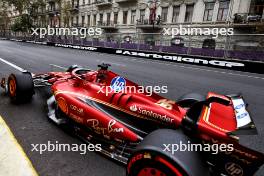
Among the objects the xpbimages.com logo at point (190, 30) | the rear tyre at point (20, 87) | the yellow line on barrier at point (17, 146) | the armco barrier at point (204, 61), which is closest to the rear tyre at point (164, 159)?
the yellow line on barrier at point (17, 146)

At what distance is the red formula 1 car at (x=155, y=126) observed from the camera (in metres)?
1.72

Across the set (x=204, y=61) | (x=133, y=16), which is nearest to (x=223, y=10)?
(x=204, y=61)

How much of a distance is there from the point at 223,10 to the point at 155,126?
2350 cm

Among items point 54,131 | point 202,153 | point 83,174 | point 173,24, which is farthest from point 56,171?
point 173,24

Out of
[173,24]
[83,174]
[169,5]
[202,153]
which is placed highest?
[169,5]

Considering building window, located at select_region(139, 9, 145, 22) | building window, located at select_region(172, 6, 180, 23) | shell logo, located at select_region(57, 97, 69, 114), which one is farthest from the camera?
building window, located at select_region(139, 9, 145, 22)

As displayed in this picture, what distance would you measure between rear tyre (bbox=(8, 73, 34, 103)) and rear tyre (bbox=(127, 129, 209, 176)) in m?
2.72

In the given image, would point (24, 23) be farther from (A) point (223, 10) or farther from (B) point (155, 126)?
(B) point (155, 126)

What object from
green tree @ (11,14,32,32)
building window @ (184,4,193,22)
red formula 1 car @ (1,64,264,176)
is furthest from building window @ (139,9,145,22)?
green tree @ (11,14,32,32)

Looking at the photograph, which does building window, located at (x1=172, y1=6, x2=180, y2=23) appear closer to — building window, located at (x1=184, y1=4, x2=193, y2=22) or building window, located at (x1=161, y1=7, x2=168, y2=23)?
building window, located at (x1=161, y1=7, x2=168, y2=23)

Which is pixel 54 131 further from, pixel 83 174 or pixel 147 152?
pixel 147 152

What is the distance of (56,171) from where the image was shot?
2.25m

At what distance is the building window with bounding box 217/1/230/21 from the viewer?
882 inches

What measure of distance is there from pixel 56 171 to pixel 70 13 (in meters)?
48.2
